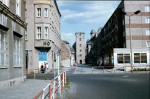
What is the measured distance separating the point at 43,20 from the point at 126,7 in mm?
20513

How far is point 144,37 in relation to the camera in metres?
45.2

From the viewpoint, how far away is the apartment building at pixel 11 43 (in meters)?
12.2

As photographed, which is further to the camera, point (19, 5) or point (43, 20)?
point (43, 20)

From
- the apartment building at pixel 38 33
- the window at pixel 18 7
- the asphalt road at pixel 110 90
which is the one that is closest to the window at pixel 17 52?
the window at pixel 18 7

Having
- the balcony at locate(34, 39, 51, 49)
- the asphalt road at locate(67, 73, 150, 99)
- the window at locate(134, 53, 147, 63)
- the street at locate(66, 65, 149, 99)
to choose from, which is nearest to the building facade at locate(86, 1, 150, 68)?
the window at locate(134, 53, 147, 63)

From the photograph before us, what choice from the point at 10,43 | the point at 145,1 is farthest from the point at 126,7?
the point at 10,43

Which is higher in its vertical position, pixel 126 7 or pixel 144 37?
pixel 126 7

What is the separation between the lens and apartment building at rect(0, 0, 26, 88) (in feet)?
39.9

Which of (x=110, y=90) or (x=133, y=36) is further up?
(x=133, y=36)

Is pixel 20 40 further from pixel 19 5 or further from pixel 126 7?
pixel 126 7

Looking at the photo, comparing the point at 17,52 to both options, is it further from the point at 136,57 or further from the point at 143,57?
the point at 143,57

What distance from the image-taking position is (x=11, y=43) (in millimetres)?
13492

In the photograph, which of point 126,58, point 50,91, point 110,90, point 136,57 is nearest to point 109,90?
point 110,90

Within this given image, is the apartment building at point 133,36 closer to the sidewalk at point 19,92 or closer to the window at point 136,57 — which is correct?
the window at point 136,57
